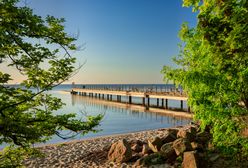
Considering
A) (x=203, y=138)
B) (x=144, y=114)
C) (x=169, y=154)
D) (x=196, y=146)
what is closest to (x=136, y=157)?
(x=169, y=154)

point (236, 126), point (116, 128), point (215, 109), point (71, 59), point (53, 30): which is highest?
point (53, 30)

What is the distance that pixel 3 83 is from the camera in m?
5.54

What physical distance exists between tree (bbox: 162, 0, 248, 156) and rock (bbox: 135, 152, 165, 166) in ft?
11.9

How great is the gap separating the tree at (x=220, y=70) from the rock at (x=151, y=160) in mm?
3638

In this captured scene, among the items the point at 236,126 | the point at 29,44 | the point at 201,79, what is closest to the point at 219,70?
the point at 201,79

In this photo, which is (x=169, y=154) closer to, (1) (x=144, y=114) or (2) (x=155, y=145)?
(2) (x=155, y=145)

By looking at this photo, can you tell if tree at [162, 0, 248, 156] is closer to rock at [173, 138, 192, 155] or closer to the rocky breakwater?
the rocky breakwater

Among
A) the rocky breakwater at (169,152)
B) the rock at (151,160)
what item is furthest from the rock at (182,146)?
the rock at (151,160)

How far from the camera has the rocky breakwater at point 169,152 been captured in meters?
10.6

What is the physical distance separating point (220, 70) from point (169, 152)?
5.57 meters

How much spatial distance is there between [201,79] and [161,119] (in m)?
30.5

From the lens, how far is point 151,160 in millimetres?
12297

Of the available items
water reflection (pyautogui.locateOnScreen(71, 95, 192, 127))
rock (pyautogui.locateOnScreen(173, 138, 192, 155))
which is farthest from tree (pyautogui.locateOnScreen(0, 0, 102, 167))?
water reflection (pyautogui.locateOnScreen(71, 95, 192, 127))

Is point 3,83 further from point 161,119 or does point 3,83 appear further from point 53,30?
point 161,119
